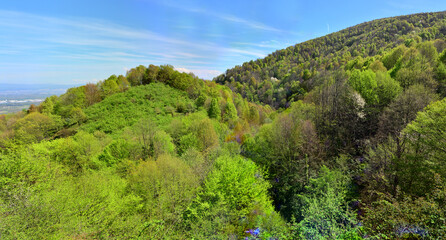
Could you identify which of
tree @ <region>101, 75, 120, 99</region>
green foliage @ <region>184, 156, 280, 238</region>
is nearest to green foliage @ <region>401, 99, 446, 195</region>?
green foliage @ <region>184, 156, 280, 238</region>

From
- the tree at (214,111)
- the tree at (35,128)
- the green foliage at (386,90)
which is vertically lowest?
A: the tree at (35,128)

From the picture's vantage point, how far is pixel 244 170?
54.4 ft

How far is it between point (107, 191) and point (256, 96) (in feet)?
333

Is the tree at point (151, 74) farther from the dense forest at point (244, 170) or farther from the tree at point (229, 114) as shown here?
the tree at point (229, 114)

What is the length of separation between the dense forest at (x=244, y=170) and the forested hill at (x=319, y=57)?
146 feet

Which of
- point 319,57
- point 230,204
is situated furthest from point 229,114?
point 319,57

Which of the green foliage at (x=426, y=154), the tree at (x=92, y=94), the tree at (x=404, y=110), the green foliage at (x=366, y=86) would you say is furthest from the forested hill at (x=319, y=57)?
the tree at (x=92, y=94)

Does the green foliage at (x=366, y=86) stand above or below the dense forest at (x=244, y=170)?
above

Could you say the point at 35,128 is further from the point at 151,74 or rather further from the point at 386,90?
the point at 386,90

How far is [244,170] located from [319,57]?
141205mm

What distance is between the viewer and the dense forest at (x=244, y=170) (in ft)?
29.3

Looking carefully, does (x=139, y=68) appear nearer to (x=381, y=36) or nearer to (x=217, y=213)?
(x=217, y=213)

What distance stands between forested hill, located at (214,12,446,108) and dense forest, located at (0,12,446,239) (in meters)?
44.4

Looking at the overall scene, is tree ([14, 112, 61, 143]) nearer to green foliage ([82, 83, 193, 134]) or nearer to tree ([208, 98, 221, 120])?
green foliage ([82, 83, 193, 134])
